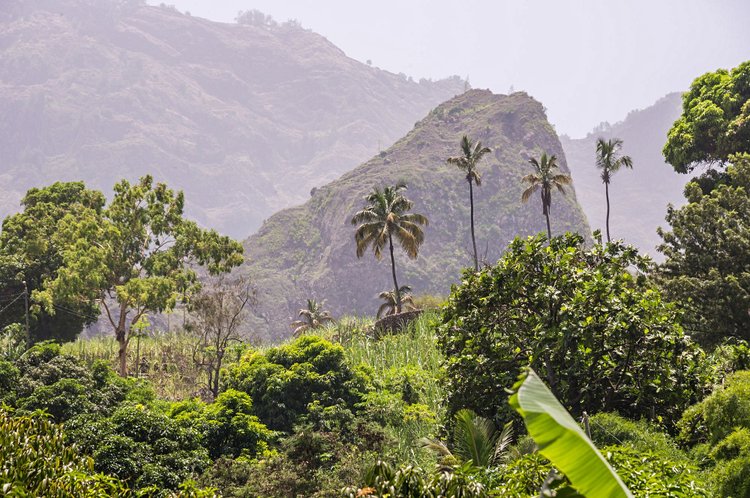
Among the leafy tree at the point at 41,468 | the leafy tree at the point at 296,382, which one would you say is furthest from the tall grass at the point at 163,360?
the leafy tree at the point at 41,468

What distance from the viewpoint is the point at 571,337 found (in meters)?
13.6

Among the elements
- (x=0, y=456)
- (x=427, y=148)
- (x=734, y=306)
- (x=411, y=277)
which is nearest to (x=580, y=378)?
(x=734, y=306)

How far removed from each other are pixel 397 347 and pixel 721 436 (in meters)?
16.5

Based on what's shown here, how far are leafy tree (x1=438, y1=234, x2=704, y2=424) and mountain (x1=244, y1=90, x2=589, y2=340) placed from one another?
329ft

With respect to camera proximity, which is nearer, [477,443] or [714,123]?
[477,443]

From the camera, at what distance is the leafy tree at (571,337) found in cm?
1373

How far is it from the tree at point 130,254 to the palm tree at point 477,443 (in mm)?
18345

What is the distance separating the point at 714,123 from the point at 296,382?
24.0 metres

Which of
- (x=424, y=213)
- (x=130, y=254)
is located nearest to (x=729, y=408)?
(x=130, y=254)

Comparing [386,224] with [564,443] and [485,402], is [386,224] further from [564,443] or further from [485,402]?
[564,443]

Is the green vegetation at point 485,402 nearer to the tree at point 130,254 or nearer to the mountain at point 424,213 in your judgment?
the tree at point 130,254

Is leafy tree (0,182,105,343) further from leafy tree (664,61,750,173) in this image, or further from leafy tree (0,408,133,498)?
leafy tree (664,61,750,173)

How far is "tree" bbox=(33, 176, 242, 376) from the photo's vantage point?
28.6m

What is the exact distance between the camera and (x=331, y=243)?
128250mm
